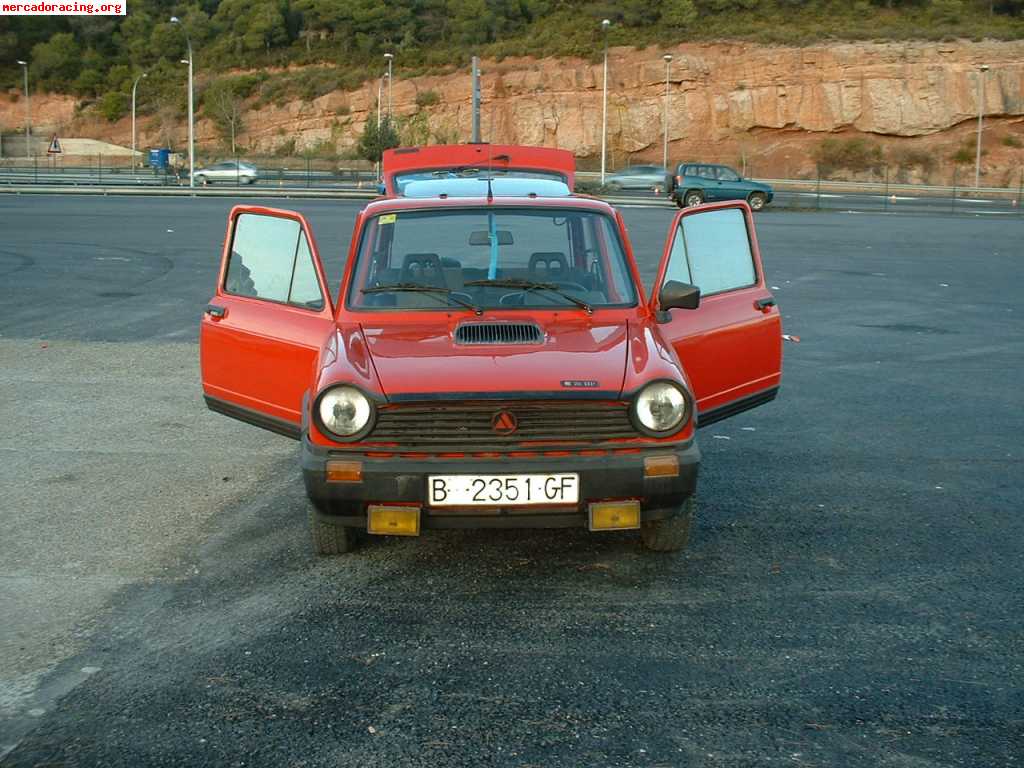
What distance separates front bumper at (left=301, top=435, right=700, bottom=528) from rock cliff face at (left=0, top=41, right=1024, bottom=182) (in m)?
70.8

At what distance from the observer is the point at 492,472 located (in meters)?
4.93

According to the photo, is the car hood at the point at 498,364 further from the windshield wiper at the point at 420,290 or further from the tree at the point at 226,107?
the tree at the point at 226,107

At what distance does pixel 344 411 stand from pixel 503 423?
0.65 m

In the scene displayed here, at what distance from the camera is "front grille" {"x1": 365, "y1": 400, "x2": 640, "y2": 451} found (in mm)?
5004

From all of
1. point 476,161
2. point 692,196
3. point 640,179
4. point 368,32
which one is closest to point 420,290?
point 476,161

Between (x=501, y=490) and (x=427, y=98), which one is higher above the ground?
(x=427, y=98)

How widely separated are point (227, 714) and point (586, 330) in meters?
2.55

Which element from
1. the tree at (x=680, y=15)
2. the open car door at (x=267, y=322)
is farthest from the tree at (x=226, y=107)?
the open car door at (x=267, y=322)

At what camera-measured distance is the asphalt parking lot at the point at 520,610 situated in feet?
12.3

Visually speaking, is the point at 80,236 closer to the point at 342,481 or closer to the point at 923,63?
the point at 342,481

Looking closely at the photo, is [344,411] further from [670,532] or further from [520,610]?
[670,532]

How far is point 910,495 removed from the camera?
263 inches

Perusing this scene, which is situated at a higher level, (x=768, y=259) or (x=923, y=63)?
(x=923, y=63)

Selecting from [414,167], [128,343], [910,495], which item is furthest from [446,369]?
[128,343]
